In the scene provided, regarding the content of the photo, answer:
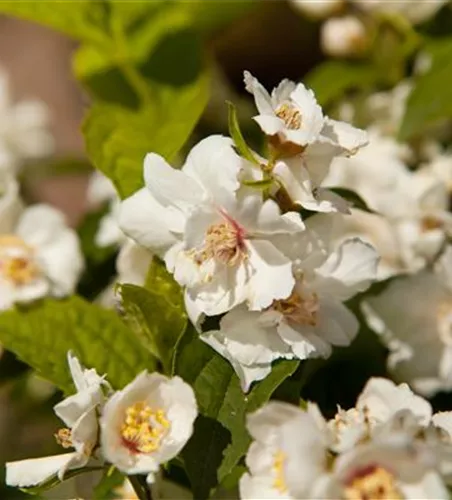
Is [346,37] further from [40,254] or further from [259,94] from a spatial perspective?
[259,94]

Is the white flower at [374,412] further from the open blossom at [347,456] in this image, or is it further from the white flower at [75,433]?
the white flower at [75,433]

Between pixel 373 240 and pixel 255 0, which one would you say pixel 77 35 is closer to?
pixel 255 0

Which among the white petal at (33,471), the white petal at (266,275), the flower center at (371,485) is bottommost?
the white petal at (33,471)

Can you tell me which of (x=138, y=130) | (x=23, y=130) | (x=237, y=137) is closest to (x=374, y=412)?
(x=237, y=137)

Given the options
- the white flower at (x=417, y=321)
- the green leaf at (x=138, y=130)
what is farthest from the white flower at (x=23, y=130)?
the white flower at (x=417, y=321)

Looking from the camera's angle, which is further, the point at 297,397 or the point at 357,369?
the point at 357,369

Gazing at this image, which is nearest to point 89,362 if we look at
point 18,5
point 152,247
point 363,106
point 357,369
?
point 152,247

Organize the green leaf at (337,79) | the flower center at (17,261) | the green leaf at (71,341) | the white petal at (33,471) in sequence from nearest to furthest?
the white petal at (33,471) → the green leaf at (71,341) → the flower center at (17,261) → the green leaf at (337,79)

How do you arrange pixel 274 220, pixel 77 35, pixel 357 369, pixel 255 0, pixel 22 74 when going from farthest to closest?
pixel 22 74, pixel 255 0, pixel 77 35, pixel 357 369, pixel 274 220
